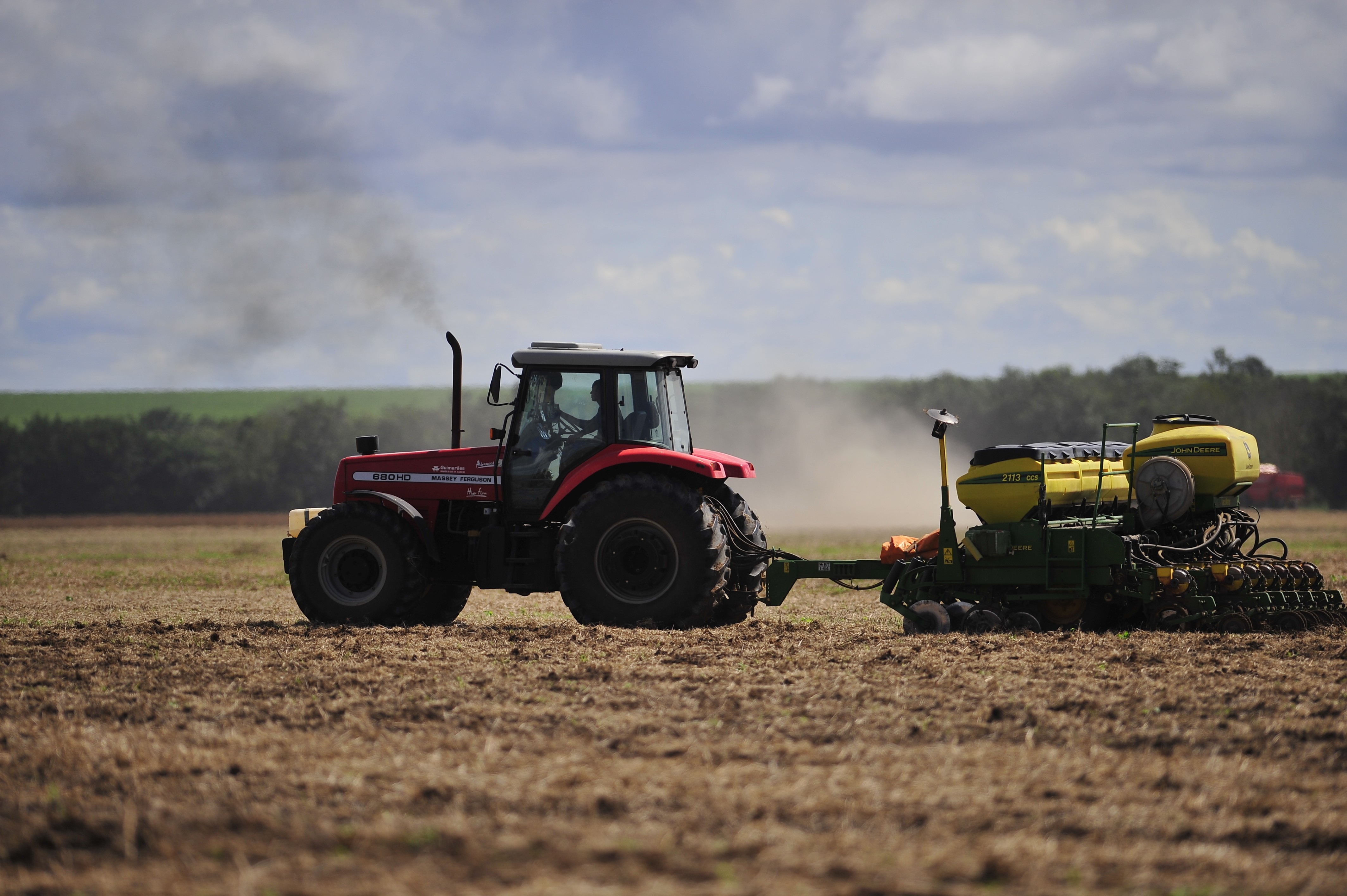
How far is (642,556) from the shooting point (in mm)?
12109

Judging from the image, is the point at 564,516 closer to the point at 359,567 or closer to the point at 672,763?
the point at 359,567

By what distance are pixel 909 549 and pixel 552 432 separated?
3630mm

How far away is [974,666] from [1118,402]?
67891 millimetres

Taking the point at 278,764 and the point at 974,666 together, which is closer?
the point at 278,764

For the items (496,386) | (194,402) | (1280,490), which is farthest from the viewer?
(194,402)

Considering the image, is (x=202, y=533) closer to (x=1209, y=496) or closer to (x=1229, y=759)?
(x=1209, y=496)

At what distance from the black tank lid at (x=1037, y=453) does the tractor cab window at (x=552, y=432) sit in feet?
11.9

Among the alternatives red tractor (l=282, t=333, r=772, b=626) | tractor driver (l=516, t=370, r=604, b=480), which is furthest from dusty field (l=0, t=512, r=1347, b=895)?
tractor driver (l=516, t=370, r=604, b=480)

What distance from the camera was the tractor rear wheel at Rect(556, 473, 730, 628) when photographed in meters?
11.8

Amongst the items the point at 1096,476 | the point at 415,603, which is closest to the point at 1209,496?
the point at 1096,476

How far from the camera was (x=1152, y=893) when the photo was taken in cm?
481

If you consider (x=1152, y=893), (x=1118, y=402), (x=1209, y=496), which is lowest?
(x=1152, y=893)

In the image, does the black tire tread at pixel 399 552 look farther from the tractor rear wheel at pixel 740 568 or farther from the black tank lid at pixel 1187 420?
the black tank lid at pixel 1187 420

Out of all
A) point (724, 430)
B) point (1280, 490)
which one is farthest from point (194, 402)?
point (1280, 490)
